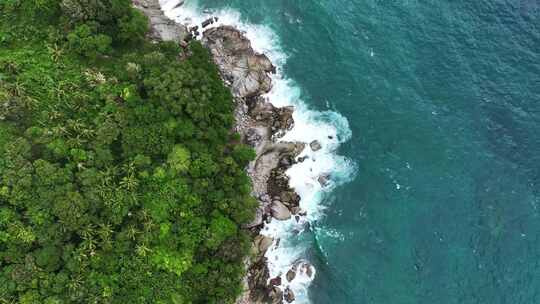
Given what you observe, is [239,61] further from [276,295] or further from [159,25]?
[276,295]

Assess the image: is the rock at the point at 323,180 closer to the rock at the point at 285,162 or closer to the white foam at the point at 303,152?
the white foam at the point at 303,152

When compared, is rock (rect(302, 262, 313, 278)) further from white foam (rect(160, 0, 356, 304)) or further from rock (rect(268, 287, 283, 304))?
rock (rect(268, 287, 283, 304))

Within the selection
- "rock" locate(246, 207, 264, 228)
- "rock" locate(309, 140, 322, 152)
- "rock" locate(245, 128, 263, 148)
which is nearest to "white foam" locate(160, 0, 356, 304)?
"rock" locate(309, 140, 322, 152)

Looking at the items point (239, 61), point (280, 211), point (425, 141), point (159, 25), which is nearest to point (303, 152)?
point (280, 211)

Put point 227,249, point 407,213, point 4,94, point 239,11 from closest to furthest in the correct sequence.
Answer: point 4,94 < point 227,249 < point 407,213 < point 239,11

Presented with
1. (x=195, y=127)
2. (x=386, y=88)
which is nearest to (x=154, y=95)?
(x=195, y=127)

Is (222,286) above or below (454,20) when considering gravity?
below

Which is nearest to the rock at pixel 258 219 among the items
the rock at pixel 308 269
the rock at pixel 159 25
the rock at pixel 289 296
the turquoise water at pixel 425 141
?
the turquoise water at pixel 425 141

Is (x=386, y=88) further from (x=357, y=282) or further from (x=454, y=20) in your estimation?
(x=357, y=282)
